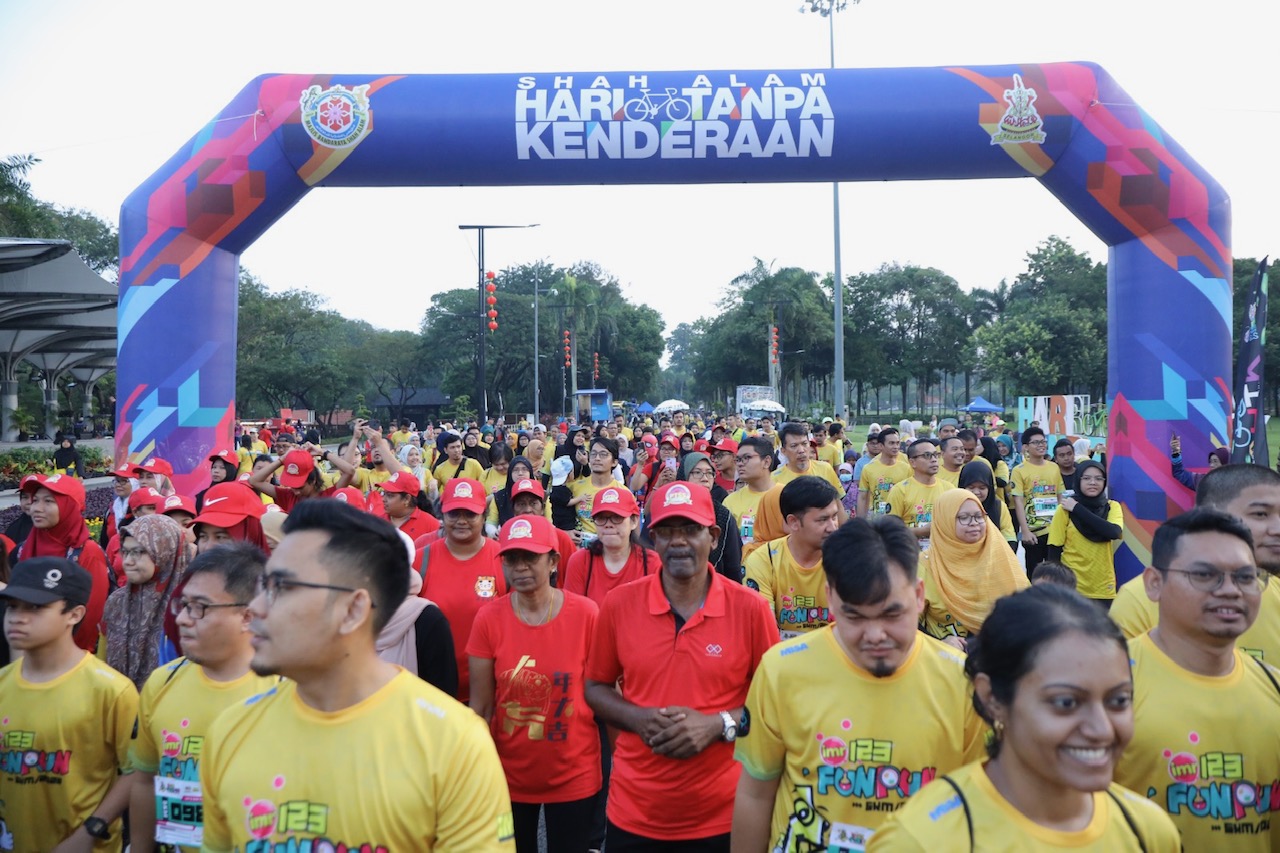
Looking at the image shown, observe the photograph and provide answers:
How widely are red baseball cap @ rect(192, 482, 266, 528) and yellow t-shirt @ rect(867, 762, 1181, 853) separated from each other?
3.68 m

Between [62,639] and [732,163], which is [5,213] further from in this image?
[62,639]

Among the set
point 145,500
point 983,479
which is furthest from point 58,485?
point 983,479

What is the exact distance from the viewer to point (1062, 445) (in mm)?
8773

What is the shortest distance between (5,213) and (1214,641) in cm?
3431

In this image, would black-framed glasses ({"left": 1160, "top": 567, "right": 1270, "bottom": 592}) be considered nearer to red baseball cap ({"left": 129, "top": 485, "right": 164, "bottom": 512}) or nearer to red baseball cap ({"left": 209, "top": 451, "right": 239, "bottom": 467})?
red baseball cap ({"left": 129, "top": 485, "right": 164, "bottom": 512})

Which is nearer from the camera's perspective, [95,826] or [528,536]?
[95,826]

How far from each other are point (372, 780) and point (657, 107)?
7812 mm

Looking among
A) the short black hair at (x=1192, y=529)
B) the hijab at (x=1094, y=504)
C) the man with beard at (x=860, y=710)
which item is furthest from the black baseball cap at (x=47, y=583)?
the hijab at (x=1094, y=504)

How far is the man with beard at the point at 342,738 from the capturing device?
2021 mm

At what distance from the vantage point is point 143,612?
3.98 metres

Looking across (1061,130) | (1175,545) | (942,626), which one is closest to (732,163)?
(1061,130)

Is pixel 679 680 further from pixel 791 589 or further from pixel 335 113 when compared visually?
pixel 335 113

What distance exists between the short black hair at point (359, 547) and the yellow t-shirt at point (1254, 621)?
7.63 feet

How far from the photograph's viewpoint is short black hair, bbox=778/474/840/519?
4262 mm
